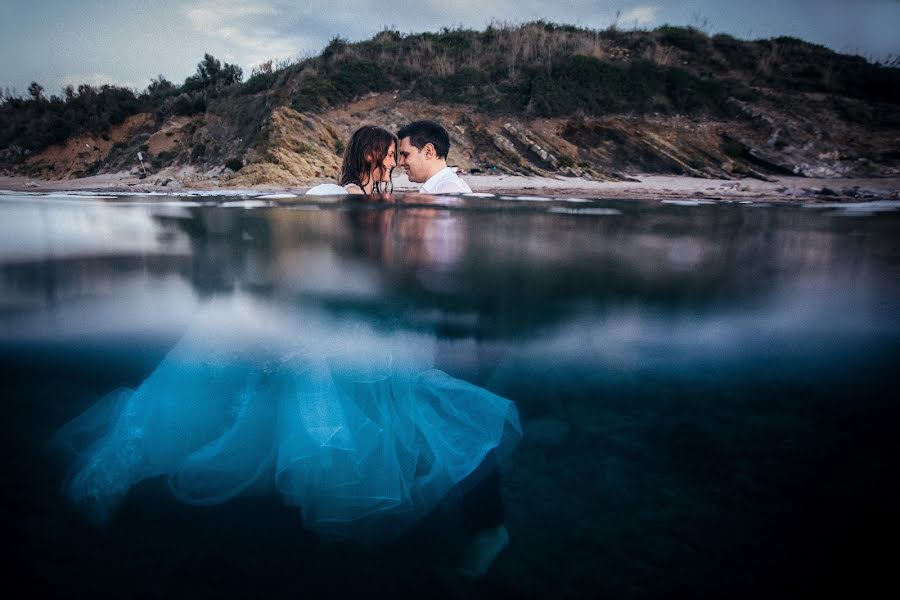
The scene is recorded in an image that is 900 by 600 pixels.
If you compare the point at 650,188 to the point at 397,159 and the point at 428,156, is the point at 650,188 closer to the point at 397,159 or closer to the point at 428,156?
the point at 428,156

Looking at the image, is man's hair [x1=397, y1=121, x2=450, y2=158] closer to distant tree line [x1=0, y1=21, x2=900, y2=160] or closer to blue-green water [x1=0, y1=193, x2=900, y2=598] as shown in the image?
blue-green water [x1=0, y1=193, x2=900, y2=598]

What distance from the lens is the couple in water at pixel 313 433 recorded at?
62 centimetres

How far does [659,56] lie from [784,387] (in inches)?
504

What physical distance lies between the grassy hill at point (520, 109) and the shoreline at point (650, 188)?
577mm

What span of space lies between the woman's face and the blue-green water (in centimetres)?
229

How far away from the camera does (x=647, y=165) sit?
28.3 feet

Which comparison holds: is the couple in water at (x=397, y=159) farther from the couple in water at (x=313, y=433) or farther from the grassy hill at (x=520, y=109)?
the couple in water at (x=313, y=433)

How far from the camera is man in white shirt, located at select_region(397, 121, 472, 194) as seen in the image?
4.16 metres

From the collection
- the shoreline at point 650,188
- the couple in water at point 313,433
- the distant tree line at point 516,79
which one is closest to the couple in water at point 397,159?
the shoreline at point 650,188

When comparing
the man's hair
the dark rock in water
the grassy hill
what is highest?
the grassy hill

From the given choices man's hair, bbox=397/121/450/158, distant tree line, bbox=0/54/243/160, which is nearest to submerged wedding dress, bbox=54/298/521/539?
man's hair, bbox=397/121/450/158

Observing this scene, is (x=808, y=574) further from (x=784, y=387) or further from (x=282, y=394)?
(x=282, y=394)

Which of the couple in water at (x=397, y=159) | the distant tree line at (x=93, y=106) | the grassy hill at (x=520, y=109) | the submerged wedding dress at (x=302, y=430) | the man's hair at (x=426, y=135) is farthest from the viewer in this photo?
the distant tree line at (x=93, y=106)

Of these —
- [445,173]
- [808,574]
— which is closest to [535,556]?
[808,574]
